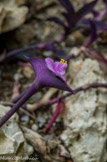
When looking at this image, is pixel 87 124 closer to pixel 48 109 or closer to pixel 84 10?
pixel 48 109

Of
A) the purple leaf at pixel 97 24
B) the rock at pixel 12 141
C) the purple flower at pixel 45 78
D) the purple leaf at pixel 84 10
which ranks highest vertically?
the purple leaf at pixel 84 10

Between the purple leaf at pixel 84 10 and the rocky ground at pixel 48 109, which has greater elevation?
the purple leaf at pixel 84 10

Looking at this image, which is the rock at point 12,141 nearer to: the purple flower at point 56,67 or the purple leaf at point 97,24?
the purple flower at point 56,67

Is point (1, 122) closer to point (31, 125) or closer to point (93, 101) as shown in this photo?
point (31, 125)

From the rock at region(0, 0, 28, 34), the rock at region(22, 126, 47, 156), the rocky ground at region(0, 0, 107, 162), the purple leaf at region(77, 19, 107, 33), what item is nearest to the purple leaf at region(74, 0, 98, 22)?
the purple leaf at region(77, 19, 107, 33)

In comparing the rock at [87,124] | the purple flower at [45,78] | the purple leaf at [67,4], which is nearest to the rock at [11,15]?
the purple leaf at [67,4]
